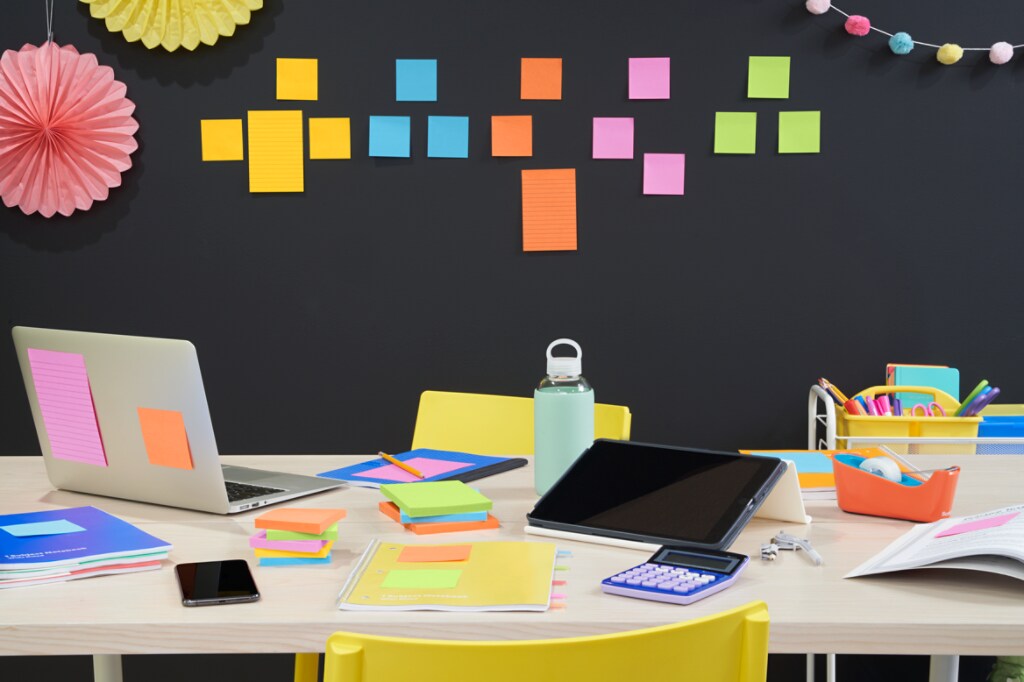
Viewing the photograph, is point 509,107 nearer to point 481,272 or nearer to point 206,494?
point 481,272

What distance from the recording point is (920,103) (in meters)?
2.76

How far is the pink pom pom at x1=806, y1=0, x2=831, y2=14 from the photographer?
2.70 meters

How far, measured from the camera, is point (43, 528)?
50.5 inches

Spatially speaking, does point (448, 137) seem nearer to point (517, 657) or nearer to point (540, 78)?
point (540, 78)

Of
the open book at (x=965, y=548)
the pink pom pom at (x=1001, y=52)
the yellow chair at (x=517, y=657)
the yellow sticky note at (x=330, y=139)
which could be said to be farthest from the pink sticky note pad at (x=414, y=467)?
the pink pom pom at (x=1001, y=52)

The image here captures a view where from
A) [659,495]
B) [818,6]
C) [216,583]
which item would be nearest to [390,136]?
[818,6]

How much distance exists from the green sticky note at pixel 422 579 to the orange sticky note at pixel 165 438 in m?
0.41

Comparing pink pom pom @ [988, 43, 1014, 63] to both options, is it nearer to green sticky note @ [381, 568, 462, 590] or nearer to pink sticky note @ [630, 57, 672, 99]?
pink sticky note @ [630, 57, 672, 99]

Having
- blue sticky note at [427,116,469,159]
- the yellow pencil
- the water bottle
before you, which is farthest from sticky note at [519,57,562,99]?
the water bottle

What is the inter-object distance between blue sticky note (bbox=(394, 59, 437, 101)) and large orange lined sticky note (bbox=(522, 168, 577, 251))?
1.13 ft

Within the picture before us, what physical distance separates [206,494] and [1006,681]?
181cm

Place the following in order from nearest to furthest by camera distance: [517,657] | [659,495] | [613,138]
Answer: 1. [517,657]
2. [659,495]
3. [613,138]

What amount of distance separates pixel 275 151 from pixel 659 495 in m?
1.86

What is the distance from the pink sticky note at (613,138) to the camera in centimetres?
278
